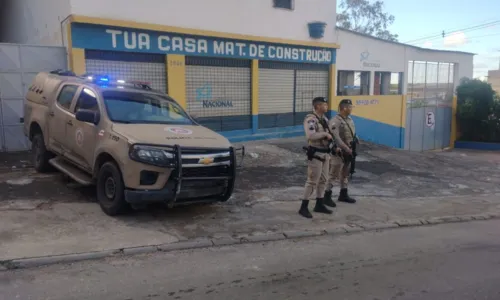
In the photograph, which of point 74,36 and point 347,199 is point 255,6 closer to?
point 74,36

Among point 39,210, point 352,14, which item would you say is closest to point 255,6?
point 39,210

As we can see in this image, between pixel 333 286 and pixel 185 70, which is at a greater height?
pixel 185 70

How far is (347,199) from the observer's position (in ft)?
26.8

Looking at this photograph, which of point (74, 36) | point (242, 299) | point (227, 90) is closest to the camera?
point (242, 299)

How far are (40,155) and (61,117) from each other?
1.40 m

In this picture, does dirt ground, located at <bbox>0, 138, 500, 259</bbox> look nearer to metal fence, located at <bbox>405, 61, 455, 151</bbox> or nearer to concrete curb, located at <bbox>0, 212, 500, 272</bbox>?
concrete curb, located at <bbox>0, 212, 500, 272</bbox>

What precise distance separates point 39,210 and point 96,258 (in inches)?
80.3

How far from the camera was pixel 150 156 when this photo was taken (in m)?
5.73

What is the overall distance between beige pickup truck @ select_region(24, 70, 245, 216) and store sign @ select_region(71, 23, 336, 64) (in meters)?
3.22

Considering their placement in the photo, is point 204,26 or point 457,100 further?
point 457,100

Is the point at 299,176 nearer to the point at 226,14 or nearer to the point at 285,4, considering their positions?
the point at 226,14

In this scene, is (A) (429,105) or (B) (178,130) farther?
(A) (429,105)

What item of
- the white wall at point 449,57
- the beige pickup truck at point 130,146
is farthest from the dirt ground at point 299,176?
the white wall at point 449,57

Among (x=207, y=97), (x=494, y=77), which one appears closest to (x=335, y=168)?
(x=207, y=97)
